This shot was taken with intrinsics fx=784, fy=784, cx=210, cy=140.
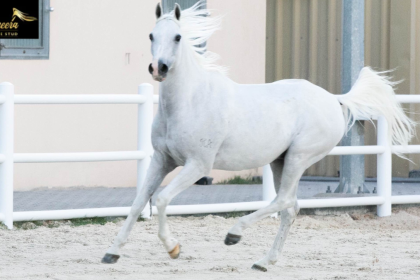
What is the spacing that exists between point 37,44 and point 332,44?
4078 millimetres

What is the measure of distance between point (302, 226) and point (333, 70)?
3.67 meters

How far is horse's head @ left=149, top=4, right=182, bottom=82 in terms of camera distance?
185 inches

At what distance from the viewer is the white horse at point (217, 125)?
507 centimetres

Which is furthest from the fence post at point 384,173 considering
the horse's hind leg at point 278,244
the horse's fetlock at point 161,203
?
→ the horse's fetlock at point 161,203

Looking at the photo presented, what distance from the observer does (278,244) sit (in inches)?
223

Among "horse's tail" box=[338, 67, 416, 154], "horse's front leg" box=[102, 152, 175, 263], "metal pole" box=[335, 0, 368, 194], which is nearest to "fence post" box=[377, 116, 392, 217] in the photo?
"metal pole" box=[335, 0, 368, 194]

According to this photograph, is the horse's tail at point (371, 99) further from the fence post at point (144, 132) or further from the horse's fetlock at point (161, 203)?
the fence post at point (144, 132)

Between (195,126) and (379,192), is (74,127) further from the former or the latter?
(195,126)

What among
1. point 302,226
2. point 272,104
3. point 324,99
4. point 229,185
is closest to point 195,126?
point 272,104

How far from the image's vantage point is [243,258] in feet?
19.7

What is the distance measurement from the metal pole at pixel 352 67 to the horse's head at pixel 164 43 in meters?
3.65

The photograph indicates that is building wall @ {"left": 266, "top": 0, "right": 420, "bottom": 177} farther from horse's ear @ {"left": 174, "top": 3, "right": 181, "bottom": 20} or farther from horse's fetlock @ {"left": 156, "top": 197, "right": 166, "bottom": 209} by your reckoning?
horse's fetlock @ {"left": 156, "top": 197, "right": 166, "bottom": 209}

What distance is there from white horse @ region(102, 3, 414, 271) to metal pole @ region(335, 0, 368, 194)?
259 cm

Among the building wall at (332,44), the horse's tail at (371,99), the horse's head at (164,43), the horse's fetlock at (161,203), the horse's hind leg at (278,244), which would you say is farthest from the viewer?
the building wall at (332,44)
